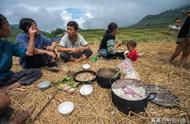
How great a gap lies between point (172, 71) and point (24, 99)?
12.6 feet

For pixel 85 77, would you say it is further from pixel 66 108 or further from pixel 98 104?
pixel 66 108

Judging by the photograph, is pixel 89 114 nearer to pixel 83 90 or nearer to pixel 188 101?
pixel 83 90

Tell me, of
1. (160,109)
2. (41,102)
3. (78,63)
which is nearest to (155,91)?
(160,109)

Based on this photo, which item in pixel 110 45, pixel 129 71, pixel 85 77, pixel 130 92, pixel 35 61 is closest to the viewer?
pixel 130 92

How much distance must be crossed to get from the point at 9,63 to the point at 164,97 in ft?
11.3

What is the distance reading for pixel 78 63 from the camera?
5668 mm

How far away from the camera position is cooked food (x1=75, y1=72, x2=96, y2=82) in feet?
13.8

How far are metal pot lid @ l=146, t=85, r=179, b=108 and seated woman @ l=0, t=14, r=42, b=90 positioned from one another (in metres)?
2.83

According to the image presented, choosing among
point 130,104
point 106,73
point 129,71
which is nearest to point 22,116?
point 130,104

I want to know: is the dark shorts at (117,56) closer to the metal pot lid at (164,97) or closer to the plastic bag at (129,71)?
the plastic bag at (129,71)

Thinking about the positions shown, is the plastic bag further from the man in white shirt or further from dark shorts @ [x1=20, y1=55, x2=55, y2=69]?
dark shorts @ [x1=20, y1=55, x2=55, y2=69]

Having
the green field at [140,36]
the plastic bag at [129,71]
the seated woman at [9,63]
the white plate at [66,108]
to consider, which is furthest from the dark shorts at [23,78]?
the green field at [140,36]

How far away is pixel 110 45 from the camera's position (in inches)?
224

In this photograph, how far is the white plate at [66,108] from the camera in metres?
3.20
